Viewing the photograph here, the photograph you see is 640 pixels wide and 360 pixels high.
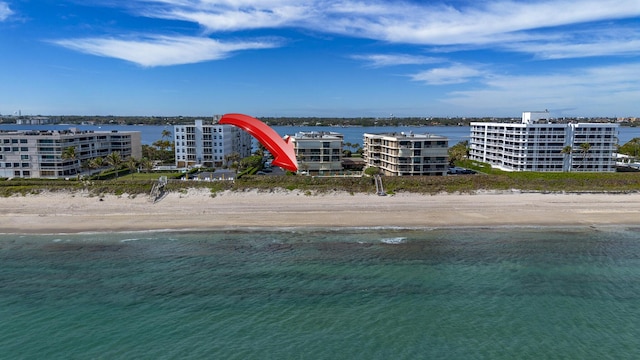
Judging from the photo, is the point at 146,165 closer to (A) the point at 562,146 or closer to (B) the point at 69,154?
(B) the point at 69,154

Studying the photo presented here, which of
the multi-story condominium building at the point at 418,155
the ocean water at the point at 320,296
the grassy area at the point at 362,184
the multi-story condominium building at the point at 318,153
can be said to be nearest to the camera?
the ocean water at the point at 320,296

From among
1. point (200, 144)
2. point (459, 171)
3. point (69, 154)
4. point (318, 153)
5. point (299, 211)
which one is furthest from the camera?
point (200, 144)

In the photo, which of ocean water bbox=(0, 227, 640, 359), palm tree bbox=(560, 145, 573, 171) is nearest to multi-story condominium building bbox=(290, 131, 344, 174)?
ocean water bbox=(0, 227, 640, 359)

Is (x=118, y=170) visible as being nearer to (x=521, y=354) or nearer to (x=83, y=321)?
(x=83, y=321)

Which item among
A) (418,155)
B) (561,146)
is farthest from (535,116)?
(418,155)

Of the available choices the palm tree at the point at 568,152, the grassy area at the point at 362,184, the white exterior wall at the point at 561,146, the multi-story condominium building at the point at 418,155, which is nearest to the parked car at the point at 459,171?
the multi-story condominium building at the point at 418,155

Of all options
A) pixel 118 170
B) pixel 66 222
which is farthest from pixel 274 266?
pixel 118 170

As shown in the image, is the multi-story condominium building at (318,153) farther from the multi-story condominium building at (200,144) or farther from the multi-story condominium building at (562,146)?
the multi-story condominium building at (562,146)
